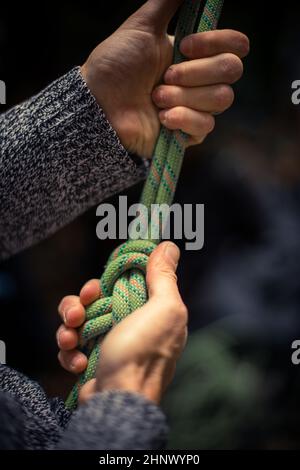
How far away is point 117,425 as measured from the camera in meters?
0.41

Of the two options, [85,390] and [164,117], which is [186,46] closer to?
[164,117]

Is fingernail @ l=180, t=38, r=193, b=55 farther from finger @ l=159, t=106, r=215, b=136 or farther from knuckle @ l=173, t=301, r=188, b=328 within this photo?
knuckle @ l=173, t=301, r=188, b=328

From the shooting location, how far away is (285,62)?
137 cm

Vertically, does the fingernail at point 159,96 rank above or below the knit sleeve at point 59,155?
above

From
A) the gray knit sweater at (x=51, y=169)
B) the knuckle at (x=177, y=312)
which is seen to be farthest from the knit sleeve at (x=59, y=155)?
the knuckle at (x=177, y=312)

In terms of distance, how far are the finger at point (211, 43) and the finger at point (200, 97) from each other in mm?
36

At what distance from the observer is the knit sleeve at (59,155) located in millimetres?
626

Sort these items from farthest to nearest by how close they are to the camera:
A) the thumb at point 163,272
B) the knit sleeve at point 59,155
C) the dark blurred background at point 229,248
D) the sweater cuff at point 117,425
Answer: the dark blurred background at point 229,248
the knit sleeve at point 59,155
the thumb at point 163,272
the sweater cuff at point 117,425

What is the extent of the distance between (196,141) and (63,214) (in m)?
0.19

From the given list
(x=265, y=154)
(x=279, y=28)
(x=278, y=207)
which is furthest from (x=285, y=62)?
(x=278, y=207)

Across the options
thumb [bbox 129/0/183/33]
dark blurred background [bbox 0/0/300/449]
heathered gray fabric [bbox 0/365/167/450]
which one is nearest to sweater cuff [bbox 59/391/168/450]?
heathered gray fabric [bbox 0/365/167/450]

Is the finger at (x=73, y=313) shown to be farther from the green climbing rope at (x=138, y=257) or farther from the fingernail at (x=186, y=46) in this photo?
the fingernail at (x=186, y=46)

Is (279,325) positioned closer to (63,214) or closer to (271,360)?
(271,360)
